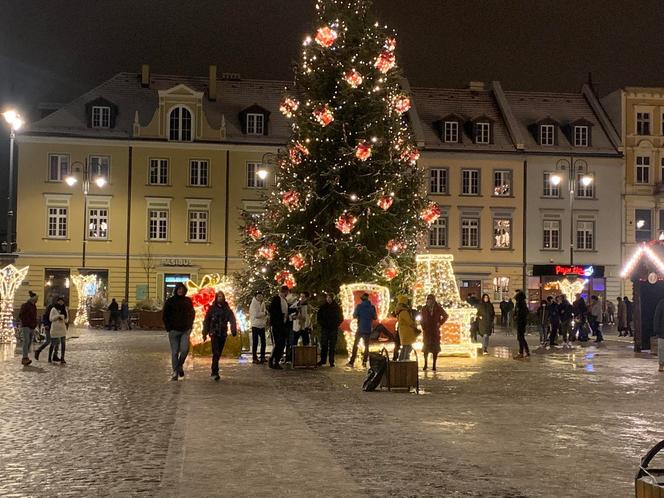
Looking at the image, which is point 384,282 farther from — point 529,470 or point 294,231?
point 529,470

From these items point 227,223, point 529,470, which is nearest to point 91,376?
point 529,470

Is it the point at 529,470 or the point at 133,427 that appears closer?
the point at 529,470

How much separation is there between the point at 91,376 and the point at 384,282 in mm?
10049

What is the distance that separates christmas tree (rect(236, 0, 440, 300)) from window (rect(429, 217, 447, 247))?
102 feet

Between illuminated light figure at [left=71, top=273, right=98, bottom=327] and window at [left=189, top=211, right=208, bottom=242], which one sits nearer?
illuminated light figure at [left=71, top=273, right=98, bottom=327]

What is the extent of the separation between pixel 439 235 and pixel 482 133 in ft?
23.9

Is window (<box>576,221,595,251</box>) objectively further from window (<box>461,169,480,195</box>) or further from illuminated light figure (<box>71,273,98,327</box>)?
illuminated light figure (<box>71,273,98,327</box>)

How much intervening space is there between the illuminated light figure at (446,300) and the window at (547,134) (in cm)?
3629

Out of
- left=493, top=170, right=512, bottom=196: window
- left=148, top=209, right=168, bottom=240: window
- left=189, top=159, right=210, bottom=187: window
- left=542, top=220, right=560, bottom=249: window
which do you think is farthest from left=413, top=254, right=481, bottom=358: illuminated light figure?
left=542, top=220, right=560, bottom=249: window

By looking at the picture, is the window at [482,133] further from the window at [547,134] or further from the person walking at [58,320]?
the person walking at [58,320]

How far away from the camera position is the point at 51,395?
1625 cm

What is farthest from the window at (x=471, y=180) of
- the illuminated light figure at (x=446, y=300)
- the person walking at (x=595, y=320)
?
the illuminated light figure at (x=446, y=300)

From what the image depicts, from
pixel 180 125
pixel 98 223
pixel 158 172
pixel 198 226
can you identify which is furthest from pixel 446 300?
pixel 98 223

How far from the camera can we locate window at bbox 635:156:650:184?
61.5 metres
